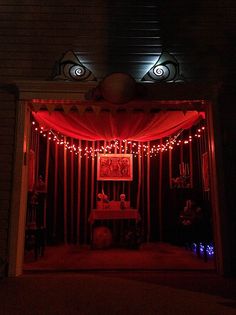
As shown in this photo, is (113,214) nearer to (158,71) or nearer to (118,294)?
(158,71)

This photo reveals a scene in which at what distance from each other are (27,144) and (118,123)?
6.16 ft

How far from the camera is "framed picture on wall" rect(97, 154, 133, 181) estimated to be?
6625mm

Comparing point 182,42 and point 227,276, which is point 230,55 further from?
point 227,276

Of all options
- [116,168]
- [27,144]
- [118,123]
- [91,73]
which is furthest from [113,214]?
[91,73]

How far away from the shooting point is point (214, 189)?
3.41 m

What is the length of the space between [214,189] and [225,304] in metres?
1.36

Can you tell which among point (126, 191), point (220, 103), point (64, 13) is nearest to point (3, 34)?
point (64, 13)

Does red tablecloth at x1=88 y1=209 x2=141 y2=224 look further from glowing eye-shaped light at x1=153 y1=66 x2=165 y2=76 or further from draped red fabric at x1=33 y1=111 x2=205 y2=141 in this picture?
glowing eye-shaped light at x1=153 y1=66 x2=165 y2=76

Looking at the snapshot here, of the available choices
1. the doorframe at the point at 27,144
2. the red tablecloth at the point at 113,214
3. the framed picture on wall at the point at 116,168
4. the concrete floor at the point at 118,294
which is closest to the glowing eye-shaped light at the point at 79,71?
the doorframe at the point at 27,144

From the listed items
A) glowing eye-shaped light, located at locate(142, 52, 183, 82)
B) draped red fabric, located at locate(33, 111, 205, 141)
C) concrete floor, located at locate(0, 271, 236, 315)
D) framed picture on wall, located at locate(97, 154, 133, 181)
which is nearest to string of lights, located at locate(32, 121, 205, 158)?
framed picture on wall, located at locate(97, 154, 133, 181)

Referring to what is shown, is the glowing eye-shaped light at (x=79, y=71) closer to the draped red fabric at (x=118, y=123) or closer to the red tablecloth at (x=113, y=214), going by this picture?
the draped red fabric at (x=118, y=123)

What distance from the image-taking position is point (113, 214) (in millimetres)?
5895

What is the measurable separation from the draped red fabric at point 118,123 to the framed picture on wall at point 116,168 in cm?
71

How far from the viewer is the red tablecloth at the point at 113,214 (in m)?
5.82
